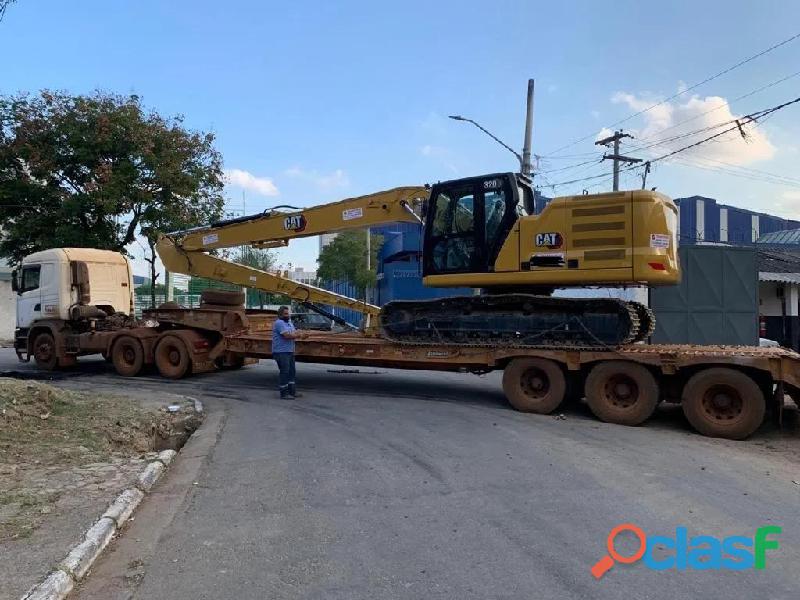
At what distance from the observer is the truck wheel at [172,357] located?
531 inches

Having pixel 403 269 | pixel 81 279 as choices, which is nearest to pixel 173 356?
pixel 81 279

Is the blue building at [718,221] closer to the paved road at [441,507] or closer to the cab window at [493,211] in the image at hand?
the cab window at [493,211]

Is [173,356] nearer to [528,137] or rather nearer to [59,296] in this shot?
[59,296]

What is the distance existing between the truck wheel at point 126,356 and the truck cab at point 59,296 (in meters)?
1.23

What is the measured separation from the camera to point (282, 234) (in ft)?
41.9

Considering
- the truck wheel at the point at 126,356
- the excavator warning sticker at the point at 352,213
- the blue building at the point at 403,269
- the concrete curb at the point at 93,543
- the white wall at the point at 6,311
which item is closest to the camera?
the concrete curb at the point at 93,543

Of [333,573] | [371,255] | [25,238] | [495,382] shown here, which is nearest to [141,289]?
[371,255]

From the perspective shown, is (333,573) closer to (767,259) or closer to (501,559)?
(501,559)

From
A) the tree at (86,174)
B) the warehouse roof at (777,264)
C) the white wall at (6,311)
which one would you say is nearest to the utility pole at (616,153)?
the warehouse roof at (777,264)

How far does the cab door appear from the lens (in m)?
15.1

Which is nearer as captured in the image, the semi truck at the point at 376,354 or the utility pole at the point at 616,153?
the semi truck at the point at 376,354

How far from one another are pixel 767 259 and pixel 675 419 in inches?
802

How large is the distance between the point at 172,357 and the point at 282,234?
3757 mm

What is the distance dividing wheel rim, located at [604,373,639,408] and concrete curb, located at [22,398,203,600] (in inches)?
241
